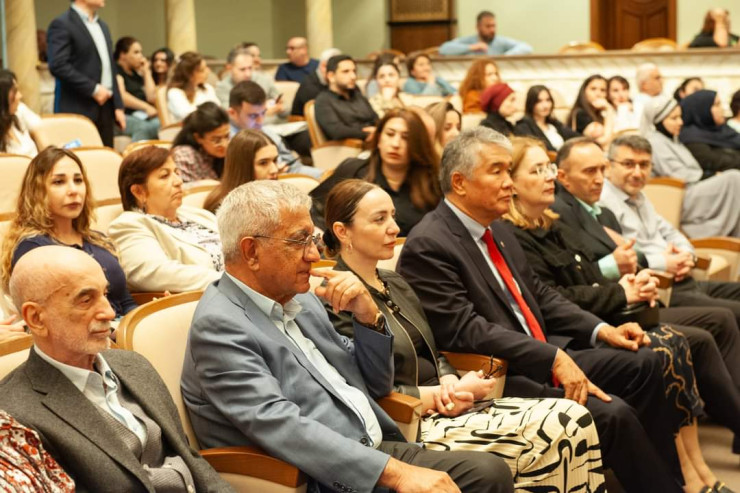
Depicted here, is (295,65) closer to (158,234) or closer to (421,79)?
(421,79)

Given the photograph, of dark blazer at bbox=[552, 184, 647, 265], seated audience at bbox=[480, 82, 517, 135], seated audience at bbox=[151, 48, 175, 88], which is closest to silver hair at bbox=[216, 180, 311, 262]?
dark blazer at bbox=[552, 184, 647, 265]

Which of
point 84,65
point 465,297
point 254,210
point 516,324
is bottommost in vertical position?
point 516,324

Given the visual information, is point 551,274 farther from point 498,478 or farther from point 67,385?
point 67,385

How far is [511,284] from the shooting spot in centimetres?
342

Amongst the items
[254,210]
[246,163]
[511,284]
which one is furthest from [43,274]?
[246,163]

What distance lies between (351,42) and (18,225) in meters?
12.1

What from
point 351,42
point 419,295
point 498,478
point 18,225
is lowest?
point 498,478

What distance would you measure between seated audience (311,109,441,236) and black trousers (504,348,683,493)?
118 cm

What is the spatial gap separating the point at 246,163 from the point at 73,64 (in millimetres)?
2790

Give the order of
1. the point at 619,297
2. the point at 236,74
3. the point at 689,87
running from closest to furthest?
1. the point at 619,297
2. the point at 236,74
3. the point at 689,87

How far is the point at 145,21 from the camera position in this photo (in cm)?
1378

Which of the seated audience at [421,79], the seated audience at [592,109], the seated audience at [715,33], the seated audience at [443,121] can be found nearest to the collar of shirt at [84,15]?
the seated audience at [443,121]

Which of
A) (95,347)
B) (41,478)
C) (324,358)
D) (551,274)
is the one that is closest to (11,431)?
(41,478)

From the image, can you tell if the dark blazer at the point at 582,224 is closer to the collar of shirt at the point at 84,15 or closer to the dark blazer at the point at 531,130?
the dark blazer at the point at 531,130
